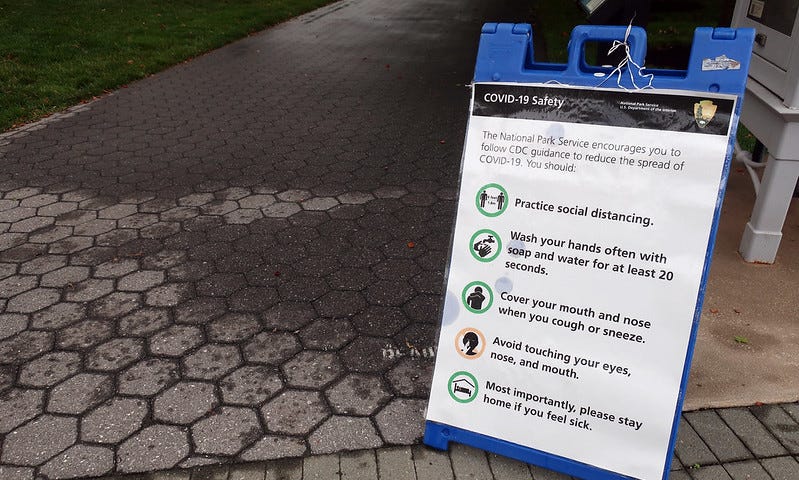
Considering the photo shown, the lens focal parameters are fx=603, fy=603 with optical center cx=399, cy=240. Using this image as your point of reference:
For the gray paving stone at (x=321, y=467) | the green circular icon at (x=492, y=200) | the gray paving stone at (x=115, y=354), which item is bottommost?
the gray paving stone at (x=115, y=354)

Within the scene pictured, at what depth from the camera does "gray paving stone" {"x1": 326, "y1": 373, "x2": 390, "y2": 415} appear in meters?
2.83

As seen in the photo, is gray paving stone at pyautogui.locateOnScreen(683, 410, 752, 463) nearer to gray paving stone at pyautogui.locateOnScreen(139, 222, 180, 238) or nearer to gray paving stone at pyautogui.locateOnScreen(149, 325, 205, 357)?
gray paving stone at pyautogui.locateOnScreen(149, 325, 205, 357)

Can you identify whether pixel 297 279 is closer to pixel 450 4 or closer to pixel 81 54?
pixel 81 54

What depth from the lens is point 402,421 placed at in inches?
109

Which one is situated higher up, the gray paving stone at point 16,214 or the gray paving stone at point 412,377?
the gray paving stone at point 412,377

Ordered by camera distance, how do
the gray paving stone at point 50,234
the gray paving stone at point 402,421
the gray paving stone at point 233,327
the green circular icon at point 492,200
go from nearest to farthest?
1. the green circular icon at point 492,200
2. the gray paving stone at point 402,421
3. the gray paving stone at point 233,327
4. the gray paving stone at point 50,234

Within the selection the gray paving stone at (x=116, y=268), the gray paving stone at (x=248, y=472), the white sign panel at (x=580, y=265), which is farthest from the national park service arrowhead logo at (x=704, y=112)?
the gray paving stone at (x=116, y=268)

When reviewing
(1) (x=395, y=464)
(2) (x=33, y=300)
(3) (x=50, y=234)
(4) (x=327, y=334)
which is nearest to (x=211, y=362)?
(4) (x=327, y=334)

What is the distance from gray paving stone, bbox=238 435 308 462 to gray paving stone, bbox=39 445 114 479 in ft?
1.88

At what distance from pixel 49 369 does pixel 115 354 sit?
1.03 ft

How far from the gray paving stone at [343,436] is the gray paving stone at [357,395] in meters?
0.06

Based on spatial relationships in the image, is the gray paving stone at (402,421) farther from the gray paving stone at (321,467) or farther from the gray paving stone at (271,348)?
the gray paving stone at (271,348)

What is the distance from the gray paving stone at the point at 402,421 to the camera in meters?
2.67

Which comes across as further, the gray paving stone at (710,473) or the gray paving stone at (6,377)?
the gray paving stone at (6,377)
